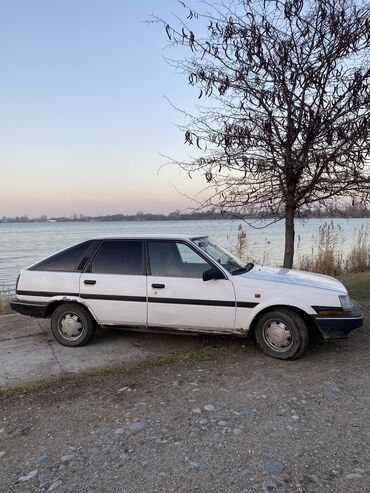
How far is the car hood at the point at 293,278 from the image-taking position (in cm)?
524

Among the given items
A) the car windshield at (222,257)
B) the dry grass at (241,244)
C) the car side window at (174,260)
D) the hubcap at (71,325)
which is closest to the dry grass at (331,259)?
the dry grass at (241,244)

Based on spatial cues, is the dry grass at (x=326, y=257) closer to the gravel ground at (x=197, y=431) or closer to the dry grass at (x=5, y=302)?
the gravel ground at (x=197, y=431)

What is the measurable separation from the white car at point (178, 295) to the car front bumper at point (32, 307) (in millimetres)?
14

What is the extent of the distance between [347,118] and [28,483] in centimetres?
652

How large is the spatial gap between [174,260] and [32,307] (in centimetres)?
211

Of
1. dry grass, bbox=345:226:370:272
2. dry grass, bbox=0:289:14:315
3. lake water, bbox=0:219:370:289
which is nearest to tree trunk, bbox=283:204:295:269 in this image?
lake water, bbox=0:219:370:289

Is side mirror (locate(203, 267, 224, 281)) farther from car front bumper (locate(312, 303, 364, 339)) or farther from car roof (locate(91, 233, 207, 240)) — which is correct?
car front bumper (locate(312, 303, 364, 339))

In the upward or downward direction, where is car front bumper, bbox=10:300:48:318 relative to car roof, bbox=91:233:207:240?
downward

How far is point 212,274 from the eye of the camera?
521 cm

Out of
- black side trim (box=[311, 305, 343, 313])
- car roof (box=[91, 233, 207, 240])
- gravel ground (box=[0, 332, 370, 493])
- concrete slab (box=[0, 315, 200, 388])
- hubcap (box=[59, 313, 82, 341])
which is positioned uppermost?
car roof (box=[91, 233, 207, 240])

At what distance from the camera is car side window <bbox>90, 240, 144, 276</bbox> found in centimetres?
566

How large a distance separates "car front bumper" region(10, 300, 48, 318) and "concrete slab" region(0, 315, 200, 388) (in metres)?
0.47

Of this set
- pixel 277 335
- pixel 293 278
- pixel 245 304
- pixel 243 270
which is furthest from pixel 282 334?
pixel 243 270

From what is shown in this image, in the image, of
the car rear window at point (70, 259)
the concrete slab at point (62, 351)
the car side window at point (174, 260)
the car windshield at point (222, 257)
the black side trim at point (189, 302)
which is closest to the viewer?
the concrete slab at point (62, 351)
